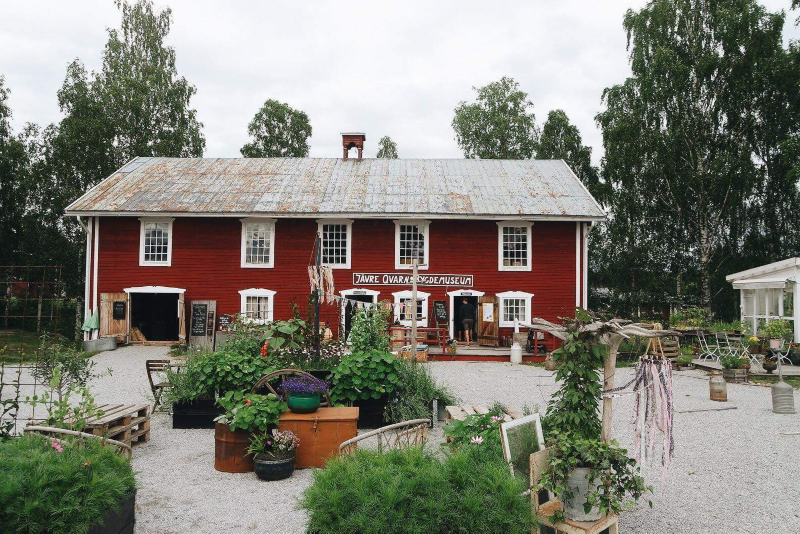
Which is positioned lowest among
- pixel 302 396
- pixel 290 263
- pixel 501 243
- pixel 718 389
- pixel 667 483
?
pixel 667 483

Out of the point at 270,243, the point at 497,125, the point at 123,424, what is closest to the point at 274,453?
the point at 123,424

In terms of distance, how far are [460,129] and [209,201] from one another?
1885 centimetres

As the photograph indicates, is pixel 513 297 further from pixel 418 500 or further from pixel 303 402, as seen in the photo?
pixel 418 500

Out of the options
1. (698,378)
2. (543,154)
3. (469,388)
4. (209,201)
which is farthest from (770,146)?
(209,201)

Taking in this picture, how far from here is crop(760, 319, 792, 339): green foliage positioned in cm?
1664

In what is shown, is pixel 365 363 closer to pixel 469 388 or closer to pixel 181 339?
pixel 469 388

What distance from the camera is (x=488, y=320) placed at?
20.1 metres

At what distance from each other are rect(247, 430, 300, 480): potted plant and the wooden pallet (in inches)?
69.9

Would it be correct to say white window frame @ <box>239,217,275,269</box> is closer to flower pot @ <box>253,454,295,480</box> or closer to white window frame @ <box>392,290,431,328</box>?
white window frame @ <box>392,290,431,328</box>

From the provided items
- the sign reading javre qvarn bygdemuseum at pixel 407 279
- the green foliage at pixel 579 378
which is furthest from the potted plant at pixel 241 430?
the sign reading javre qvarn bygdemuseum at pixel 407 279

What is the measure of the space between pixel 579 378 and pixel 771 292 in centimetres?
1844

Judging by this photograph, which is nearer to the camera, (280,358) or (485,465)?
(485,465)

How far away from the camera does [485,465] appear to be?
4.58m

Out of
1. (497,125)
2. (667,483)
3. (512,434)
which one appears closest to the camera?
(512,434)
